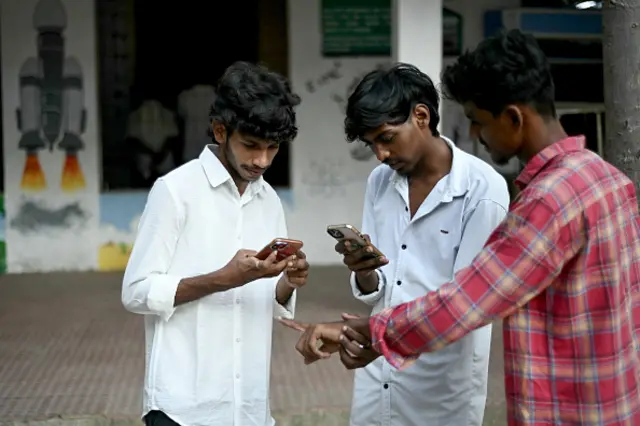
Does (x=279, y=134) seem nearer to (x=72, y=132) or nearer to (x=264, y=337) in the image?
(x=264, y=337)

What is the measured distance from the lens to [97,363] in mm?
5785

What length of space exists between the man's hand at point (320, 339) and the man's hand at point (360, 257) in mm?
281

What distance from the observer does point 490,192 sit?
101 inches

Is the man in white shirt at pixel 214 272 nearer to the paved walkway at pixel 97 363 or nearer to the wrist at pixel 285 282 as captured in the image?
the wrist at pixel 285 282

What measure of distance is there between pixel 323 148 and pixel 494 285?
7476 mm

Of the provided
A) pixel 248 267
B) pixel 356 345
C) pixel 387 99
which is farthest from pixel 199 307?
pixel 387 99

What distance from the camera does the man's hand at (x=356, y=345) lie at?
2.12 meters

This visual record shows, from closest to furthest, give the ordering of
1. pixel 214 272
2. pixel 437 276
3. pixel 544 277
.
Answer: pixel 544 277 → pixel 214 272 → pixel 437 276

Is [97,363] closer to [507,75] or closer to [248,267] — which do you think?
[248,267]

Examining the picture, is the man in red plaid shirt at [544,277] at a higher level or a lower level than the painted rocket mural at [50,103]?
lower

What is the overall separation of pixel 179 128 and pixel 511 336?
7826 mm

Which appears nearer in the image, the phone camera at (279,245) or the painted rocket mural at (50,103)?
the phone camera at (279,245)

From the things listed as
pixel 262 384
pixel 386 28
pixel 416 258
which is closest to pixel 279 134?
pixel 416 258

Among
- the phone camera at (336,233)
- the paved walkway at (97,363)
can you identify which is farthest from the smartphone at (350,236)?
the paved walkway at (97,363)
